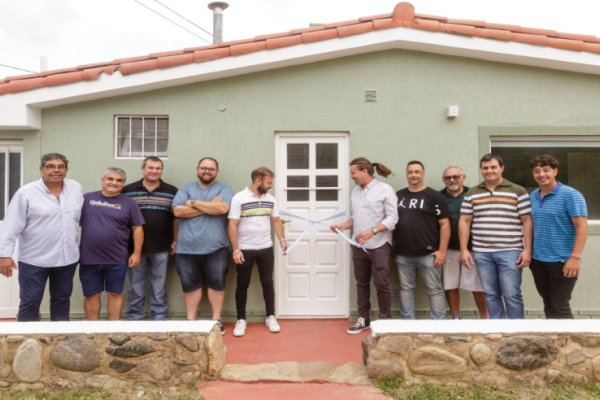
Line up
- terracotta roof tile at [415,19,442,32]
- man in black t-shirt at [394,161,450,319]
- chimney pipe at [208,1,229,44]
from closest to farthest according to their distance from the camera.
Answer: man in black t-shirt at [394,161,450,319]
terracotta roof tile at [415,19,442,32]
chimney pipe at [208,1,229,44]

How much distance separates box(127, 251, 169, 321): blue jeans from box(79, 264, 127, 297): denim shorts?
43 centimetres

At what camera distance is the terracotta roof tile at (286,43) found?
5.41 meters

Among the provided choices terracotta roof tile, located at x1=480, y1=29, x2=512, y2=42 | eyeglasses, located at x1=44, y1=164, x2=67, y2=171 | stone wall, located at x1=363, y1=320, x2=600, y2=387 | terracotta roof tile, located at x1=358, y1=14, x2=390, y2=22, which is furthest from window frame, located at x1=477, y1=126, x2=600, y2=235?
eyeglasses, located at x1=44, y1=164, x2=67, y2=171

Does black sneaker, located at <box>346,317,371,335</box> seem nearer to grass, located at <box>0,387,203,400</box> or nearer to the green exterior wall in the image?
the green exterior wall

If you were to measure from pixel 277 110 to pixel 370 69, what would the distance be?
124 centimetres

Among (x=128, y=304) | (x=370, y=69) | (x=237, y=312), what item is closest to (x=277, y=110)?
(x=370, y=69)

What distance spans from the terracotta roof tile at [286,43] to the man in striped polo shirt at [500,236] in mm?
1783

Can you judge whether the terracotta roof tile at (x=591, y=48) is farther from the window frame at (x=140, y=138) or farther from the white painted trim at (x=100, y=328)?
the white painted trim at (x=100, y=328)

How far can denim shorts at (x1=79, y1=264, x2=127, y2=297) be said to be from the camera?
4.83 meters

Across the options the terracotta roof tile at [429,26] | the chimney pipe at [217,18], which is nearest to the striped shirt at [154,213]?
the terracotta roof tile at [429,26]

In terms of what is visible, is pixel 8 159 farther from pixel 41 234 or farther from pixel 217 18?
pixel 217 18

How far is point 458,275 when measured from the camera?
5258mm

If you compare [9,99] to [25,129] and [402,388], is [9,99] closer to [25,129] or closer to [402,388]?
[25,129]

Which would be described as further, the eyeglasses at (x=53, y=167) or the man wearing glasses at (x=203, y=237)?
the man wearing glasses at (x=203, y=237)
